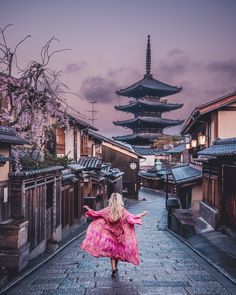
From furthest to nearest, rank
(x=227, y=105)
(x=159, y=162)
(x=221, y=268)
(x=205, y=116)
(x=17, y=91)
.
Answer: (x=159, y=162), (x=205, y=116), (x=227, y=105), (x=17, y=91), (x=221, y=268)

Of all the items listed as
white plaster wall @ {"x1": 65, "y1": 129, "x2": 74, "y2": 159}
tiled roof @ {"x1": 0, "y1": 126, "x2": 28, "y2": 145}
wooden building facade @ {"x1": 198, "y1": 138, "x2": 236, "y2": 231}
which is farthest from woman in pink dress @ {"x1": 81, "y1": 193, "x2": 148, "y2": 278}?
white plaster wall @ {"x1": 65, "y1": 129, "x2": 74, "y2": 159}

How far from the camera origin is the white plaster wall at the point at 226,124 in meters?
17.5

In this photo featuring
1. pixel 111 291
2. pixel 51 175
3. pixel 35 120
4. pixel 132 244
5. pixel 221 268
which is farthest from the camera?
pixel 51 175

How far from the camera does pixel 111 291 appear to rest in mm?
6695

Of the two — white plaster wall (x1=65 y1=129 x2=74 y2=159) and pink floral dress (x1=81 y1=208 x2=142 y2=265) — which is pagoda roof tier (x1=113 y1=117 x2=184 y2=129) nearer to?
white plaster wall (x1=65 y1=129 x2=74 y2=159)

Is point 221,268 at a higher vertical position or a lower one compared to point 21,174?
lower

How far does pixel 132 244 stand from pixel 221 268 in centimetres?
261

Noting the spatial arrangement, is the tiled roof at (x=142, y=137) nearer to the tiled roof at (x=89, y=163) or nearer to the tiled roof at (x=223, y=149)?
the tiled roof at (x=89, y=163)

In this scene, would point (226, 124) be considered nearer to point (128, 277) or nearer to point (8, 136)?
point (128, 277)

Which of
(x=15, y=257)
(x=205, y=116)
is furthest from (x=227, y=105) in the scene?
(x=15, y=257)

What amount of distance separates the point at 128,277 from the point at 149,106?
5024cm

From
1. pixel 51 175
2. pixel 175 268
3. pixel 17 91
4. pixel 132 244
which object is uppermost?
pixel 17 91

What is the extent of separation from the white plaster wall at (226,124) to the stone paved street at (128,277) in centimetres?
844

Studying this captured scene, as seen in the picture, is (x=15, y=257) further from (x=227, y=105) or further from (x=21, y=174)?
(x=227, y=105)
